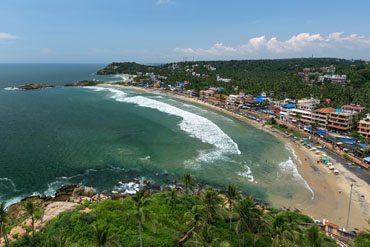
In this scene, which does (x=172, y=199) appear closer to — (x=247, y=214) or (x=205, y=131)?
(x=247, y=214)

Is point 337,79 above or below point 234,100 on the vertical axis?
above

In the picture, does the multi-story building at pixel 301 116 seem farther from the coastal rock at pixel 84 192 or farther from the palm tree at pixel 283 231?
the coastal rock at pixel 84 192

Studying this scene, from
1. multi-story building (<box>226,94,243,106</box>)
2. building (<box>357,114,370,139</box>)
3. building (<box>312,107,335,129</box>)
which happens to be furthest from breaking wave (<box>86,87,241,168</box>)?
building (<box>357,114,370,139</box>)

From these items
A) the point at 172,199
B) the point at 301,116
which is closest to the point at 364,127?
the point at 301,116

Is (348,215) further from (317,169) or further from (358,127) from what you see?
(358,127)

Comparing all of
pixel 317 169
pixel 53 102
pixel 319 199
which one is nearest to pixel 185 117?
pixel 317 169

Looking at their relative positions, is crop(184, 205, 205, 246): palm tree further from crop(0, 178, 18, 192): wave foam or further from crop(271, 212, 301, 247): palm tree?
crop(0, 178, 18, 192): wave foam
